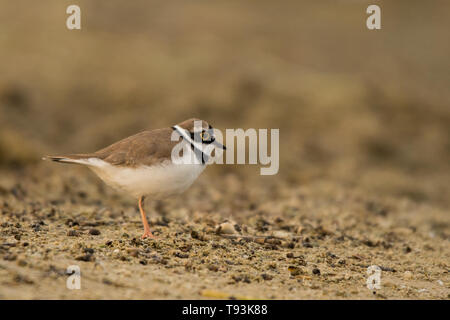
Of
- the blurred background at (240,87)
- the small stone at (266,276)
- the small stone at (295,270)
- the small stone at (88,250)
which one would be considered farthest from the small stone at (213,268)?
the blurred background at (240,87)

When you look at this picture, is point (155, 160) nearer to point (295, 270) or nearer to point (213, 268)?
point (213, 268)

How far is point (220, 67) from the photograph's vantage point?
1833cm

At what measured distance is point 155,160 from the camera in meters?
5.33

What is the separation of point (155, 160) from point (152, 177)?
6.3 inches

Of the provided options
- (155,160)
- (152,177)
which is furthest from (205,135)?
(152,177)

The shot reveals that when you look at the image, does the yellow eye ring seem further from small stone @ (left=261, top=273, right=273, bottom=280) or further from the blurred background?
the blurred background

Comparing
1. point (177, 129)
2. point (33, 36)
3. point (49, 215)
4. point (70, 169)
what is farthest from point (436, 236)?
point (33, 36)

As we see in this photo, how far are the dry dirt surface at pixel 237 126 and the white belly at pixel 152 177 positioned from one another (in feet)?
1.62

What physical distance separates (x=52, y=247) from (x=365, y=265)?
298cm

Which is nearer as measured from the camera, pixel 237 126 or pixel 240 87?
pixel 237 126

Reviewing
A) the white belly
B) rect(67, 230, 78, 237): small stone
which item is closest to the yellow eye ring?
the white belly

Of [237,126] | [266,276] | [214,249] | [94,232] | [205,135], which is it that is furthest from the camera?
[237,126]

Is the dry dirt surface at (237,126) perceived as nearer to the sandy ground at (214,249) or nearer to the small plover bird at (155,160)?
the sandy ground at (214,249)
